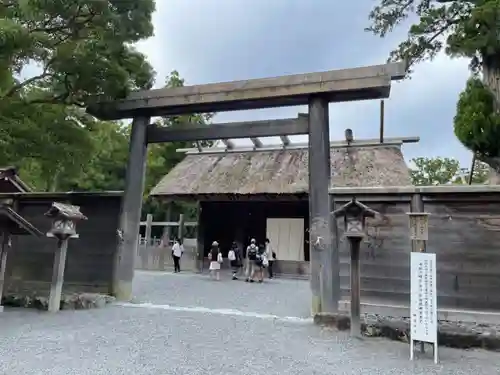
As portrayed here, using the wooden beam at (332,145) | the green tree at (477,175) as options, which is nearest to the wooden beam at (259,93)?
the wooden beam at (332,145)

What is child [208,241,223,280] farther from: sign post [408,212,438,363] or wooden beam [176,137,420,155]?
sign post [408,212,438,363]

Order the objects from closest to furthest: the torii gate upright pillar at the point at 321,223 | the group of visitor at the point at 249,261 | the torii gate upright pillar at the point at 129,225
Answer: the torii gate upright pillar at the point at 321,223 < the torii gate upright pillar at the point at 129,225 < the group of visitor at the point at 249,261

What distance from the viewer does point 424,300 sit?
4859mm

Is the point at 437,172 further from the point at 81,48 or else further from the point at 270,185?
the point at 81,48

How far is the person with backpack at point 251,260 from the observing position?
44.2 ft

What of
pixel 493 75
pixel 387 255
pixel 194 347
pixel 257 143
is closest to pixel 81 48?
pixel 194 347

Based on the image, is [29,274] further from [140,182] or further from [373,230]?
[373,230]

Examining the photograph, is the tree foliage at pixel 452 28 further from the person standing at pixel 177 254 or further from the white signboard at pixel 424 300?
the person standing at pixel 177 254

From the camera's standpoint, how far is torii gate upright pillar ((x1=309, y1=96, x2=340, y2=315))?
6.45m

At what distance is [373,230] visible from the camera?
251 inches

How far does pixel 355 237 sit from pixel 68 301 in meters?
5.25

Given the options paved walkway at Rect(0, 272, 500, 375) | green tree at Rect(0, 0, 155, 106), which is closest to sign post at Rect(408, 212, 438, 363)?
paved walkway at Rect(0, 272, 500, 375)

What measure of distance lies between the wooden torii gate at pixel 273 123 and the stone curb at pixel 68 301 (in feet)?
1.37

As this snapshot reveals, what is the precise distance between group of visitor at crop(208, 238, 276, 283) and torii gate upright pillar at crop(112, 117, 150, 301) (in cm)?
609
